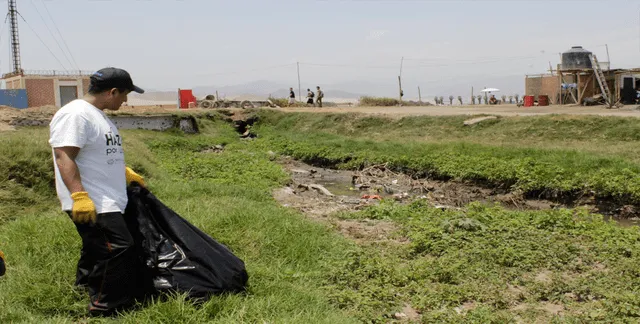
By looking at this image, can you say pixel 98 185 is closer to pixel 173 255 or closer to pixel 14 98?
pixel 173 255

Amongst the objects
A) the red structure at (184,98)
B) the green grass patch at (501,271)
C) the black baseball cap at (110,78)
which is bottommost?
the green grass patch at (501,271)

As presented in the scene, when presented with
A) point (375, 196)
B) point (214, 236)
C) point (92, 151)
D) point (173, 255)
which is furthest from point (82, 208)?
point (375, 196)

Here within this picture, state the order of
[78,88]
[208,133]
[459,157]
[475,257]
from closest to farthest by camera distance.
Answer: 1. [475,257]
2. [459,157]
3. [208,133]
4. [78,88]

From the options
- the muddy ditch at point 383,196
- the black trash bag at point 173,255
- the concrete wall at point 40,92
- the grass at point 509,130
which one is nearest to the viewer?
the black trash bag at point 173,255

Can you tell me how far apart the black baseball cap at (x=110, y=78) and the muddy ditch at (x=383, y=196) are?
4046 mm

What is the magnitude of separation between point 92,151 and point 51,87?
3798cm

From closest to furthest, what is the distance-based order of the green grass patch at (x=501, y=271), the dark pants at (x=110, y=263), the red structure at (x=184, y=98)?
the dark pants at (x=110, y=263) < the green grass patch at (x=501, y=271) < the red structure at (x=184, y=98)

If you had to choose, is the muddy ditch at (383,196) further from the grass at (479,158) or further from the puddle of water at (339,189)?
the grass at (479,158)

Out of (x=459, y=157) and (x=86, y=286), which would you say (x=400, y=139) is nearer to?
(x=459, y=157)

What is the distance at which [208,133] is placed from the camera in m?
23.8

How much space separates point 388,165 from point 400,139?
4.15m

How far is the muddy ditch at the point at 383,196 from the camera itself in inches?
365

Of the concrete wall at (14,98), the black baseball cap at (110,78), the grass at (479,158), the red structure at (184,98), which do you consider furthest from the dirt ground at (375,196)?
the concrete wall at (14,98)

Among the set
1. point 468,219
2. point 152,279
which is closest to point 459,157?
point 468,219
